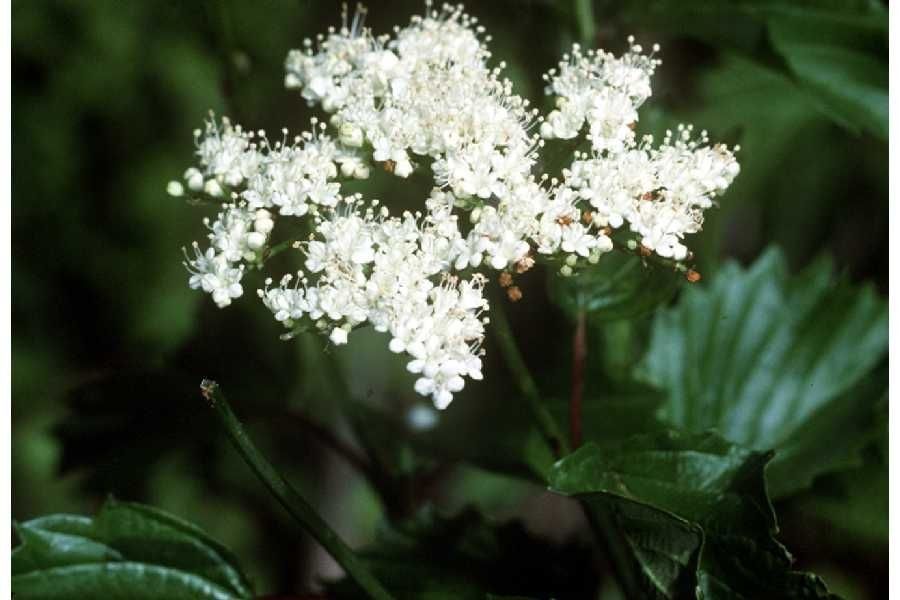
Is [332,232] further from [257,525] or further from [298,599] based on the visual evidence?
[257,525]

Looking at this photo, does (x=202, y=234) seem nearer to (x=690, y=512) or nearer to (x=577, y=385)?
(x=577, y=385)

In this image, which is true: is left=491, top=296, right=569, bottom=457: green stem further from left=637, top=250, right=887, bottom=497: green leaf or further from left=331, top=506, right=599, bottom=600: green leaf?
left=637, top=250, right=887, bottom=497: green leaf

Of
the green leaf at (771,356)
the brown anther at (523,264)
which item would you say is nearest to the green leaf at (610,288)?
the brown anther at (523,264)

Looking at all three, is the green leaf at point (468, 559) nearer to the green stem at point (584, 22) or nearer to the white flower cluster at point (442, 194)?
the white flower cluster at point (442, 194)

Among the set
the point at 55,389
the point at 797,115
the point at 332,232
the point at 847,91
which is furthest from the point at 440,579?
the point at 797,115

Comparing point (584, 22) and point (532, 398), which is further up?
point (584, 22)

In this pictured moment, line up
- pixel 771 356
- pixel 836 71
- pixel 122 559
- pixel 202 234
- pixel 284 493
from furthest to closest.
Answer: pixel 202 234 < pixel 771 356 < pixel 836 71 < pixel 122 559 < pixel 284 493

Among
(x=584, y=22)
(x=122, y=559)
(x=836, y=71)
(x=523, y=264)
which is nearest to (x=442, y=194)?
(x=523, y=264)

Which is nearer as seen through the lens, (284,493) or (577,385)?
(284,493)
